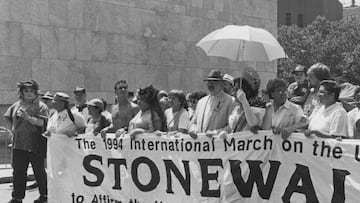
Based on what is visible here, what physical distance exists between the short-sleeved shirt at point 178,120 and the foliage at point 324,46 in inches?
1276

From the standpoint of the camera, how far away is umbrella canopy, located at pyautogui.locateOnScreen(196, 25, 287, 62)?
22.3 ft

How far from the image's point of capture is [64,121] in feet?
27.2

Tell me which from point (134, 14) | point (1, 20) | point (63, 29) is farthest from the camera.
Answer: point (134, 14)

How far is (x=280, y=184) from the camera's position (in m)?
6.25

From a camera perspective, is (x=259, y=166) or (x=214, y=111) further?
(x=214, y=111)

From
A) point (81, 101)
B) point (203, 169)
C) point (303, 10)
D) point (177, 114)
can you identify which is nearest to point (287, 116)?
point (203, 169)

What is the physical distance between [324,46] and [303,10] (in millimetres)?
24180

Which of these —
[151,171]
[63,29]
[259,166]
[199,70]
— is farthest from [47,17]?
[259,166]

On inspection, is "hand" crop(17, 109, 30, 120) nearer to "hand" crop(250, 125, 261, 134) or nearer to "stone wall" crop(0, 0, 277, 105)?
"hand" crop(250, 125, 261, 134)

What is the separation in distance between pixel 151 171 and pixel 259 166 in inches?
56.8

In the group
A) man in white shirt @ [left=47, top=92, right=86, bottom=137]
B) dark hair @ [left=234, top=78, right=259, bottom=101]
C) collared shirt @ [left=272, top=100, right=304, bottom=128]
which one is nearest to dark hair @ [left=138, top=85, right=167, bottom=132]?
man in white shirt @ [left=47, top=92, right=86, bottom=137]

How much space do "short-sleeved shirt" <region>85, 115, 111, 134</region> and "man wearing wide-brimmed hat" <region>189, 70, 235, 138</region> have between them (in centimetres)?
171

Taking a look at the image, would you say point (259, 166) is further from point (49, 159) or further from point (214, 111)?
point (49, 159)

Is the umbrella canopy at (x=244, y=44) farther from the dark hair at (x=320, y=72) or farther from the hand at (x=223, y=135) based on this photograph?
the hand at (x=223, y=135)
